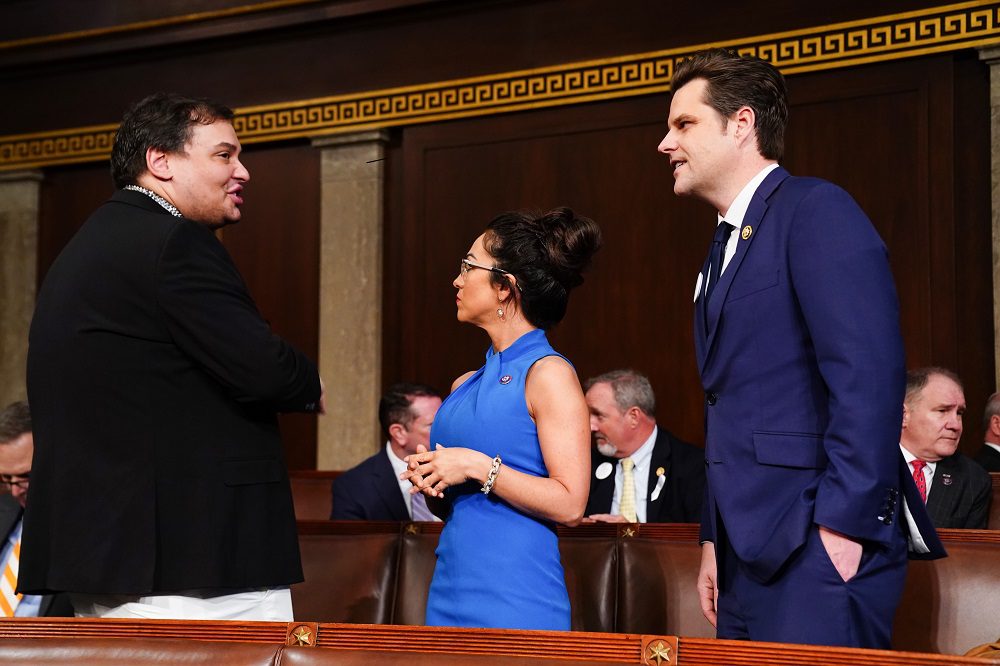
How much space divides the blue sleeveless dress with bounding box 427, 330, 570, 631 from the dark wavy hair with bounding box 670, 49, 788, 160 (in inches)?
23.1

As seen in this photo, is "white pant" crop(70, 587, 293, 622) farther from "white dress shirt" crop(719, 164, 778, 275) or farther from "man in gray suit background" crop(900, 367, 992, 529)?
"man in gray suit background" crop(900, 367, 992, 529)

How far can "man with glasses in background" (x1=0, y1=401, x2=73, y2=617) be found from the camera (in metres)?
2.92

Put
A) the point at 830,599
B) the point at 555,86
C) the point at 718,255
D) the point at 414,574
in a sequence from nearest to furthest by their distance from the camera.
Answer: the point at 830,599 → the point at 718,255 → the point at 414,574 → the point at 555,86

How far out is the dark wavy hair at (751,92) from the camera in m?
2.04

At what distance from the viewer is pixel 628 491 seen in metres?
4.46

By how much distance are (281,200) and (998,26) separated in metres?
3.81

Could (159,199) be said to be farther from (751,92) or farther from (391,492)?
(391,492)

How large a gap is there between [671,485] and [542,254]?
2205 millimetres

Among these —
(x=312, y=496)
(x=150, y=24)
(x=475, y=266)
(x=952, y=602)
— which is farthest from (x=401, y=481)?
(x=150, y=24)

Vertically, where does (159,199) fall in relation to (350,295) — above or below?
below

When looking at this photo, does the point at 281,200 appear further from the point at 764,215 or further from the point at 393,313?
the point at 764,215

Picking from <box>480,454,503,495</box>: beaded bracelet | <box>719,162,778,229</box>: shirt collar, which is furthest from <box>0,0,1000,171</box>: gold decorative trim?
<box>480,454,503,495</box>: beaded bracelet

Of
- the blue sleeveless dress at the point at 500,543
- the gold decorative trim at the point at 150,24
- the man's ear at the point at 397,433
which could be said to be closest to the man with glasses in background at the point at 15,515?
the blue sleeveless dress at the point at 500,543

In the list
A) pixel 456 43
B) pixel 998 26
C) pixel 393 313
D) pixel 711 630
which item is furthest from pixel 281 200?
pixel 711 630
